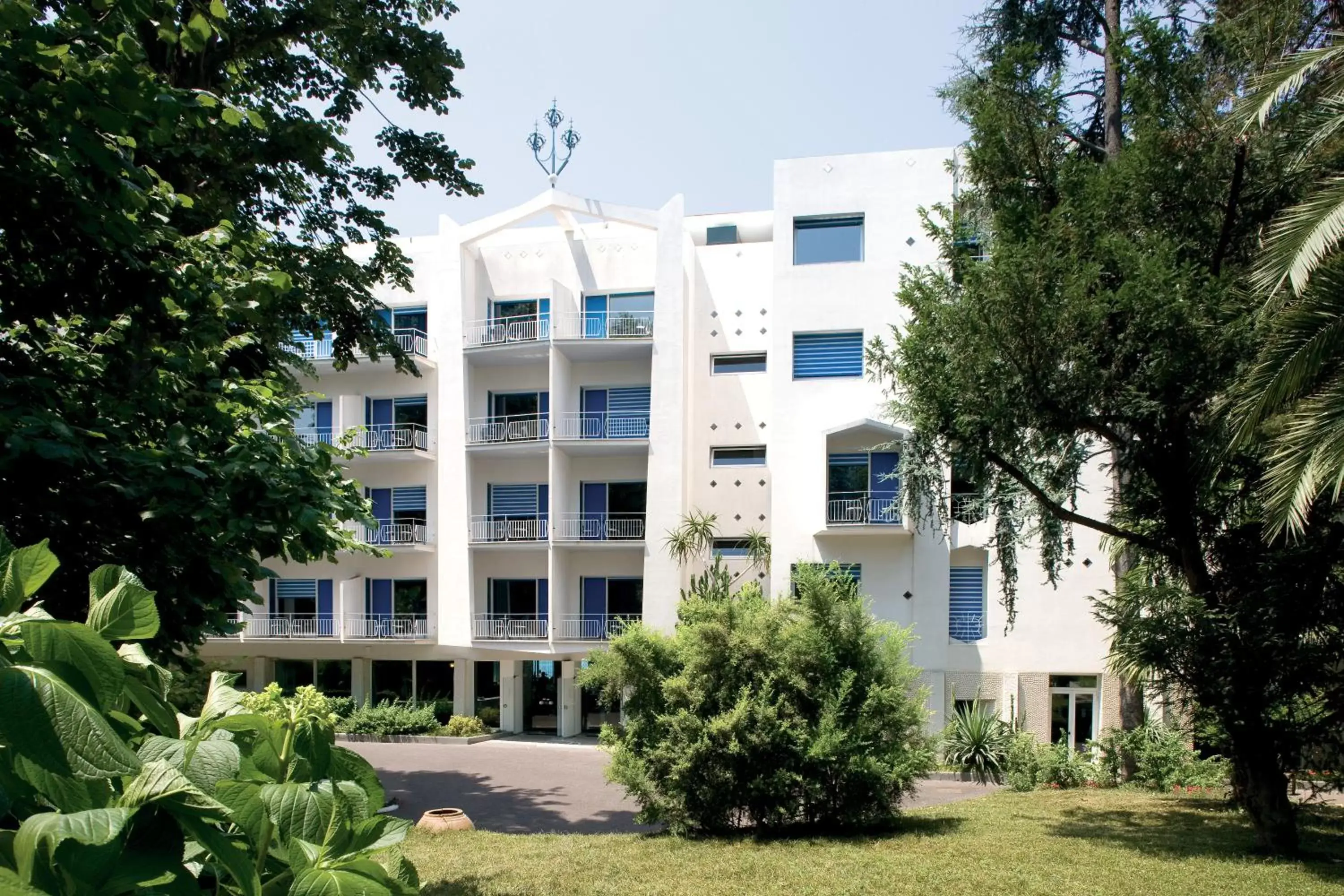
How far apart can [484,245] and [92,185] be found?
84.4 ft

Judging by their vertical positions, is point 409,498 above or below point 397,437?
below

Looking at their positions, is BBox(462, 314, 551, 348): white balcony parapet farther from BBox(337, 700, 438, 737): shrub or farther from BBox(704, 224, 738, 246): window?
BBox(337, 700, 438, 737): shrub

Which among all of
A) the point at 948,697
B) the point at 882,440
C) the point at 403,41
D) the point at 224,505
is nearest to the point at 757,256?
the point at 882,440

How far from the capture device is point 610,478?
2755cm

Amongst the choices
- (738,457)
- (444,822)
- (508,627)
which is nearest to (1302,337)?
(444,822)

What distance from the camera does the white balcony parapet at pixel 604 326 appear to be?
2655 centimetres

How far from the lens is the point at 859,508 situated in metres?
23.4

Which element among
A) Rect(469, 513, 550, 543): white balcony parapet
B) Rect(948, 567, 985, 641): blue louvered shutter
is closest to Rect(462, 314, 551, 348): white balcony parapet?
Rect(469, 513, 550, 543): white balcony parapet

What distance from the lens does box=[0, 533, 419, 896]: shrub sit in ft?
2.96

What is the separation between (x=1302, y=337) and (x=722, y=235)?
70.8 feet

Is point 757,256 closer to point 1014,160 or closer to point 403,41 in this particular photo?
point 1014,160

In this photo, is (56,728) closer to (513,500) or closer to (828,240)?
(828,240)

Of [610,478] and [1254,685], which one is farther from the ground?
[610,478]

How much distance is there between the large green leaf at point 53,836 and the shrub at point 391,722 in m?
27.6
